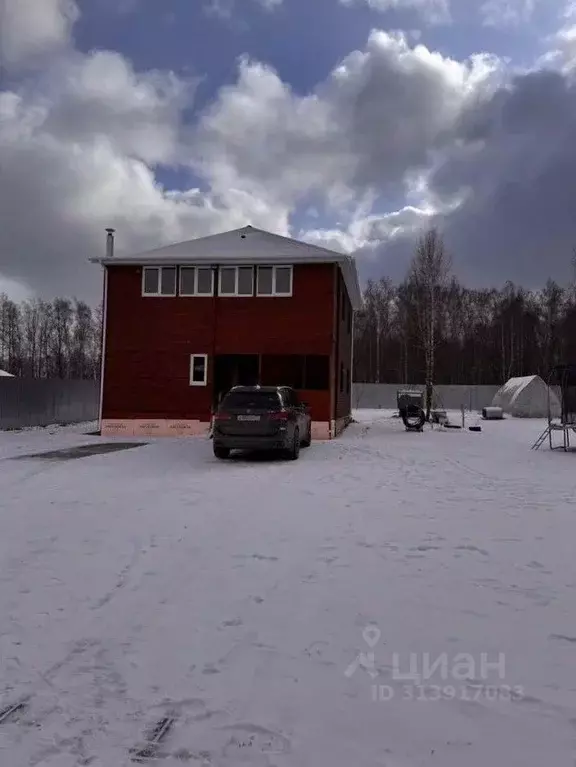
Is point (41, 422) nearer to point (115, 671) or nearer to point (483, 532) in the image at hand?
point (483, 532)

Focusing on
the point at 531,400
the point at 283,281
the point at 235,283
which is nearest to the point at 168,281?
the point at 235,283

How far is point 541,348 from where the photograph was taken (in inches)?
2438

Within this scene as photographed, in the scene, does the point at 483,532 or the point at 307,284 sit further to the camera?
the point at 307,284

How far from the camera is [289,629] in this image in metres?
4.41

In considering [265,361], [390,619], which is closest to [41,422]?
[265,361]

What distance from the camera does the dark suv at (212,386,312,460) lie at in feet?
45.8

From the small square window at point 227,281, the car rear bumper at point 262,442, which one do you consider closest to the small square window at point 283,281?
the small square window at point 227,281

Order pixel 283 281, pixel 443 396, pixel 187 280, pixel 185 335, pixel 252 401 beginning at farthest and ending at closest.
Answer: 1. pixel 443 396
2. pixel 187 280
3. pixel 185 335
4. pixel 283 281
5. pixel 252 401

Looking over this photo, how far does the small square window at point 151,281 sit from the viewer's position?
22.5 m

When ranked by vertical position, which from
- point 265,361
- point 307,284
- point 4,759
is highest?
point 307,284

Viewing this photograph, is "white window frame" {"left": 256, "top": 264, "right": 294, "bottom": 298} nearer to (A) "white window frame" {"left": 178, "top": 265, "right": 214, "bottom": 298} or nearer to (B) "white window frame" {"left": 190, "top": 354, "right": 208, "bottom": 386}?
(A) "white window frame" {"left": 178, "top": 265, "right": 214, "bottom": 298}

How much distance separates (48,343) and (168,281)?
2227 inches

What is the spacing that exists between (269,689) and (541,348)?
208 feet

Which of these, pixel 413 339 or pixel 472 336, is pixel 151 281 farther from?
pixel 472 336
